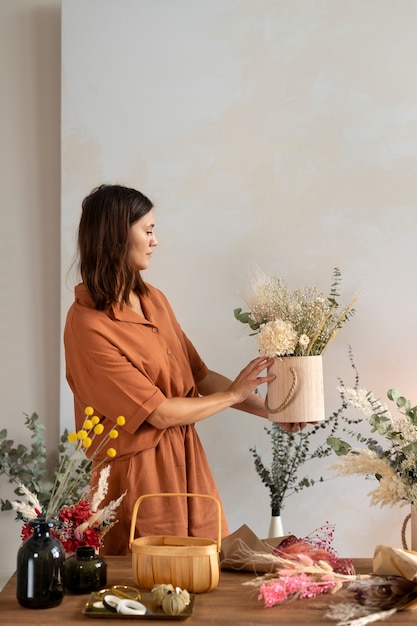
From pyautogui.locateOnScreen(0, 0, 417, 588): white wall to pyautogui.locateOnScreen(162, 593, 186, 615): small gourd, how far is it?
1.80 m

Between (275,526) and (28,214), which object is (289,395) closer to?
(275,526)

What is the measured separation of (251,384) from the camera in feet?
8.82

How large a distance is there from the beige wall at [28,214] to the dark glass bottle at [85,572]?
177 cm

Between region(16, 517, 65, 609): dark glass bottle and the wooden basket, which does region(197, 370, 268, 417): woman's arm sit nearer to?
the wooden basket

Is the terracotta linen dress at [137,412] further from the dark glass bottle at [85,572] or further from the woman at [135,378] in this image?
the dark glass bottle at [85,572]

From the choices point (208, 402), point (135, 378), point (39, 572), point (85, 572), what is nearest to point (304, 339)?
point (208, 402)

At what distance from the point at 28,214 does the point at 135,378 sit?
145 centimetres

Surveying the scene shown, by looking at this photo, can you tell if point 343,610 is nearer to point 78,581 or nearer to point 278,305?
point 78,581

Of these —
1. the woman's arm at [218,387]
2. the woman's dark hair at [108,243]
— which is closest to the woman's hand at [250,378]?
the woman's arm at [218,387]

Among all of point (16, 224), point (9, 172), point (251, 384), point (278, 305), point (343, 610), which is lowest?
point (343, 610)

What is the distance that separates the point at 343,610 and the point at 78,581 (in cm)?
64

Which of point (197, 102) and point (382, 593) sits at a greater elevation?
point (197, 102)

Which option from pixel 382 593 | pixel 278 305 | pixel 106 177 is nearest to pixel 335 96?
pixel 106 177

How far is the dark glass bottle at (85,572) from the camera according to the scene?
1.87m
